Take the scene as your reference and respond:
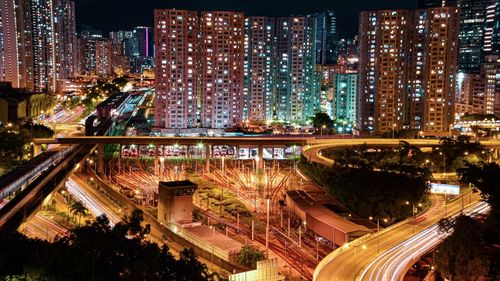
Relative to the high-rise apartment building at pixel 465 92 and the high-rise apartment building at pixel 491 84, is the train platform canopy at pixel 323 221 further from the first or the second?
the high-rise apartment building at pixel 465 92

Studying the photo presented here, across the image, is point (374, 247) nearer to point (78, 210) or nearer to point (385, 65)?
point (78, 210)

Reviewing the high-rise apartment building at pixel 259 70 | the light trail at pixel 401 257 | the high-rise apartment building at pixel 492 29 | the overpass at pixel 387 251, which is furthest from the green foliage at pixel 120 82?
the light trail at pixel 401 257

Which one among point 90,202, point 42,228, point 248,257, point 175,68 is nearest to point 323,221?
point 248,257

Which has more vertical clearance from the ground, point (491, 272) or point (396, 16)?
point (396, 16)

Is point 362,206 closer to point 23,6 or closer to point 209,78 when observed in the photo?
point 209,78

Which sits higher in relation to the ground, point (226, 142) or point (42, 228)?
point (226, 142)

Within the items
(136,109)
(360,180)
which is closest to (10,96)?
(136,109)

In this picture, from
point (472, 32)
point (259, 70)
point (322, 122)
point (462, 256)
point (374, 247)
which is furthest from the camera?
point (472, 32)
